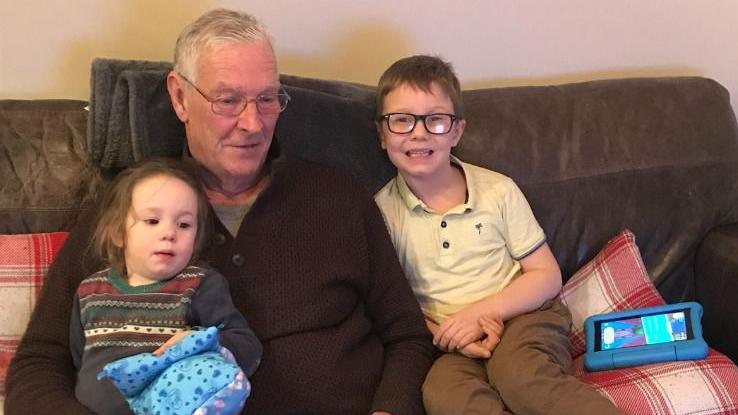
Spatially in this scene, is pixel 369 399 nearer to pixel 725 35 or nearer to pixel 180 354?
pixel 180 354

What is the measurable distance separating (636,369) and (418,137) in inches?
27.5

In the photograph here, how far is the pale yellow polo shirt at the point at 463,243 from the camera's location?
173cm

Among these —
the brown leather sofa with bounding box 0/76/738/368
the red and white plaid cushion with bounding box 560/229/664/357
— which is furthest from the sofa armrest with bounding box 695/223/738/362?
the red and white plaid cushion with bounding box 560/229/664/357

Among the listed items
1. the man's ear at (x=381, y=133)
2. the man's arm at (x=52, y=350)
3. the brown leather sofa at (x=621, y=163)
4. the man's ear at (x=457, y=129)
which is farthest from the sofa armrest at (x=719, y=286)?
the man's arm at (x=52, y=350)

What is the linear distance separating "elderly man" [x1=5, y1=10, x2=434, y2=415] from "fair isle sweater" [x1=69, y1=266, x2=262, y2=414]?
9 centimetres

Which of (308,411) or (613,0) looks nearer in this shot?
(308,411)

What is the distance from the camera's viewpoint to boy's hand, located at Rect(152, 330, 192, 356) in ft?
3.90

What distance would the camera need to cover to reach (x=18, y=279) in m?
1.56

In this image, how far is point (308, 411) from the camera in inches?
57.2

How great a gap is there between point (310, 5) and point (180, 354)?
3.86ft

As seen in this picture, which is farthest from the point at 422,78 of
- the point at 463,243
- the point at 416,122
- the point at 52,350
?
the point at 52,350

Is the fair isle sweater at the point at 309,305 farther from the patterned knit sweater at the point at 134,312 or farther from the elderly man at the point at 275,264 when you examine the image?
the patterned knit sweater at the point at 134,312

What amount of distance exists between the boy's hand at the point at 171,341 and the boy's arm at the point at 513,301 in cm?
61

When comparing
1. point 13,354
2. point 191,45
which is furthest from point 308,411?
point 191,45
